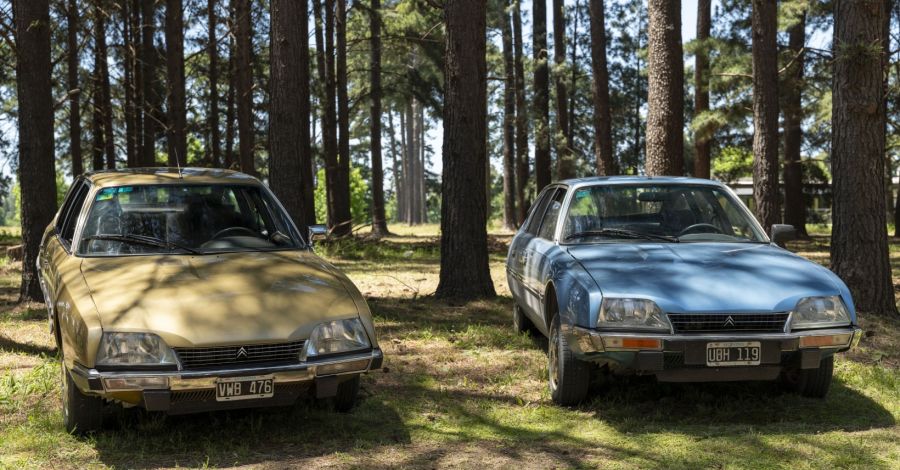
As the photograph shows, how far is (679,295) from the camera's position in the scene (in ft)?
18.4

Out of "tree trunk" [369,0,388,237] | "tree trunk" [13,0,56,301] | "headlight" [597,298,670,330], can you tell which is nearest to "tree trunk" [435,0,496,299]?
"tree trunk" [13,0,56,301]

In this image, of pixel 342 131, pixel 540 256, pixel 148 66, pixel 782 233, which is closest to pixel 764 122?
pixel 782 233

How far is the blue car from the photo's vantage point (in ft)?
18.0

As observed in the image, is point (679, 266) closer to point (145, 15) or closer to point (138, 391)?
point (138, 391)

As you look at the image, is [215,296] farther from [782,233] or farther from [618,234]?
[782,233]

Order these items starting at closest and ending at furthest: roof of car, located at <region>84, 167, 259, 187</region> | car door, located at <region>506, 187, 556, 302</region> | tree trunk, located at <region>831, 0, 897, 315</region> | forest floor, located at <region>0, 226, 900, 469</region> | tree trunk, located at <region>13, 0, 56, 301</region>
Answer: forest floor, located at <region>0, 226, 900, 469</region> < roof of car, located at <region>84, 167, 259, 187</region> < car door, located at <region>506, 187, 556, 302</region> < tree trunk, located at <region>831, 0, 897, 315</region> < tree trunk, located at <region>13, 0, 56, 301</region>

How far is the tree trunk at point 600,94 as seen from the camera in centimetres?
2181

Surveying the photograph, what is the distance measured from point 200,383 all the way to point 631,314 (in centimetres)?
268

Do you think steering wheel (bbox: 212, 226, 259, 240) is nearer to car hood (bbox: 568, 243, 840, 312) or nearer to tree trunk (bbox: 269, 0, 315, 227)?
car hood (bbox: 568, 243, 840, 312)

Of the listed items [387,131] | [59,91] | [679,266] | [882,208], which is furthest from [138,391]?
[387,131]

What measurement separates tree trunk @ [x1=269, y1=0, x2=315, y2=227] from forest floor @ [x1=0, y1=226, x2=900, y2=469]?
369 cm

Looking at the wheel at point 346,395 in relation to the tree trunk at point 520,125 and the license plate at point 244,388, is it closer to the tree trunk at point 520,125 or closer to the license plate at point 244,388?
the license plate at point 244,388

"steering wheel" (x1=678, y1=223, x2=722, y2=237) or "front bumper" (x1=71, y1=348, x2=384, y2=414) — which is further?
"steering wheel" (x1=678, y1=223, x2=722, y2=237)

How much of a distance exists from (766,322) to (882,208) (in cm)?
479
